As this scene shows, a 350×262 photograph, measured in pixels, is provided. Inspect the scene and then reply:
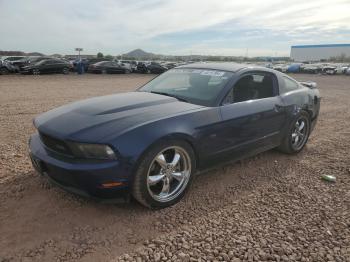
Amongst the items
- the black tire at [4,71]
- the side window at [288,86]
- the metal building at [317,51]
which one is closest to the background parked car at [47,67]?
the black tire at [4,71]

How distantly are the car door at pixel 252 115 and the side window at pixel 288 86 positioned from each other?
16 cm

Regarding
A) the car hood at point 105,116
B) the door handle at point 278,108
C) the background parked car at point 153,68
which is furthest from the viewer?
the background parked car at point 153,68

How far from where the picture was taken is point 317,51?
9894cm

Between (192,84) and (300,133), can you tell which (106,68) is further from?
(192,84)

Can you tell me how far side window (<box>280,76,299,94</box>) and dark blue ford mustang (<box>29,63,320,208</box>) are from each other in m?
0.06

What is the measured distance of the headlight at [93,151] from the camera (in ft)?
9.25

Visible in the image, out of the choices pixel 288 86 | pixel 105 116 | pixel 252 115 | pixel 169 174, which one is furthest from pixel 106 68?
pixel 169 174

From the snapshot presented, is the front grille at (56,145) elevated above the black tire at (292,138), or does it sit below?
above

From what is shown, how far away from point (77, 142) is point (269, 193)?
226 cm

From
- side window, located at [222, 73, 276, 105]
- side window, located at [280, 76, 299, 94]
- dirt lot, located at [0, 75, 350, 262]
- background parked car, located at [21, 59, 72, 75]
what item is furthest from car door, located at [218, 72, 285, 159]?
background parked car, located at [21, 59, 72, 75]

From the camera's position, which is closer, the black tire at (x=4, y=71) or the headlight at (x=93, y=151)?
the headlight at (x=93, y=151)

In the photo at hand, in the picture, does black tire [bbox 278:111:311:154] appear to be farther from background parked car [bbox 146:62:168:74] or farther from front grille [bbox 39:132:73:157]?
background parked car [bbox 146:62:168:74]

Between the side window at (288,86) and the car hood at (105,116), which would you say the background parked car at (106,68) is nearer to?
the side window at (288,86)

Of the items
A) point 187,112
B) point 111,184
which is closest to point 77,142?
point 111,184
